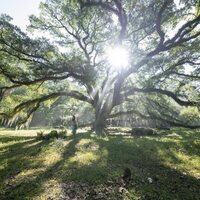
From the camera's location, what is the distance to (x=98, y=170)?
31.1ft

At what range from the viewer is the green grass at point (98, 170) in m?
7.84

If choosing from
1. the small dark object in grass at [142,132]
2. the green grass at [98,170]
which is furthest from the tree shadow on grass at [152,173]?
the small dark object in grass at [142,132]

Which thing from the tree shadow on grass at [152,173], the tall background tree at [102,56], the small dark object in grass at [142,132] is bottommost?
the tree shadow on grass at [152,173]

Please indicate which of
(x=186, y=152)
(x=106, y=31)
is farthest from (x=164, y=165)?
(x=106, y=31)

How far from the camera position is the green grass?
7.84 m

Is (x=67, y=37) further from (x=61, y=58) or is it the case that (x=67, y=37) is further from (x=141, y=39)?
(x=141, y=39)

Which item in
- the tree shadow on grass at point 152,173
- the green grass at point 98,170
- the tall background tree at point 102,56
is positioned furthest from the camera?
the tall background tree at point 102,56

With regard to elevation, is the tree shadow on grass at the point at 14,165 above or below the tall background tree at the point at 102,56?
below

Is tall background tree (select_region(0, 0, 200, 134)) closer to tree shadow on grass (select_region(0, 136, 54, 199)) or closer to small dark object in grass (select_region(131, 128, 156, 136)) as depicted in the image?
small dark object in grass (select_region(131, 128, 156, 136))

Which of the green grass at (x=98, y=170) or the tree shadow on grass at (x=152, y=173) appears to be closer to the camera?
the green grass at (x=98, y=170)

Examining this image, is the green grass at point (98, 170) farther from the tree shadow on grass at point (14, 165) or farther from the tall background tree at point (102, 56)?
the tall background tree at point (102, 56)

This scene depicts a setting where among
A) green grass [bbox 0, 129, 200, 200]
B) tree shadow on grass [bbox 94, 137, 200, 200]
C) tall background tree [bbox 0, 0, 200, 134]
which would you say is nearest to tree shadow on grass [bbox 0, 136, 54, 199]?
green grass [bbox 0, 129, 200, 200]

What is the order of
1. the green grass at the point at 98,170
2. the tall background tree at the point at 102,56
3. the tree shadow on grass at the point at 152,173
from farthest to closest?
1. the tall background tree at the point at 102,56
2. the tree shadow on grass at the point at 152,173
3. the green grass at the point at 98,170

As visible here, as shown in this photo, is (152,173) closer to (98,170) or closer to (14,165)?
(98,170)
